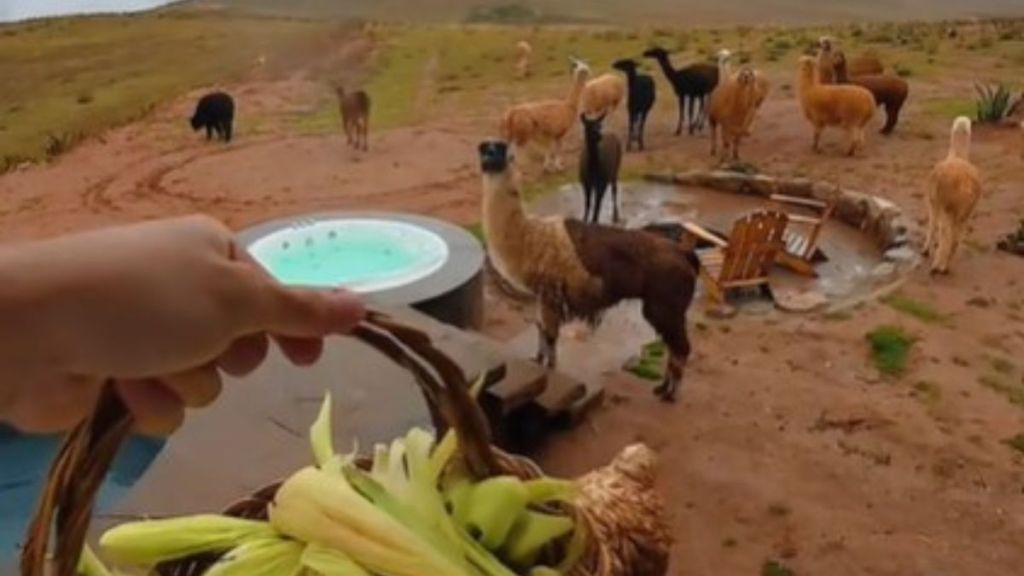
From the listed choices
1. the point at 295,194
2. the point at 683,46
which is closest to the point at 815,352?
the point at 295,194

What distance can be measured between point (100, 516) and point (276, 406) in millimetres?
1005

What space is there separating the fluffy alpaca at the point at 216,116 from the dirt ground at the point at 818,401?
6.78 ft

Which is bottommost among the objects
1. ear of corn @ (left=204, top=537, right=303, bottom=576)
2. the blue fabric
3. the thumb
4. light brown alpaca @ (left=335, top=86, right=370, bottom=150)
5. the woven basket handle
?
light brown alpaca @ (left=335, top=86, right=370, bottom=150)

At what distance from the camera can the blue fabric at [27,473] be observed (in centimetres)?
407

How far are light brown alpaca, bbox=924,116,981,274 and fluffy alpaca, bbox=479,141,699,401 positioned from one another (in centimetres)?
277

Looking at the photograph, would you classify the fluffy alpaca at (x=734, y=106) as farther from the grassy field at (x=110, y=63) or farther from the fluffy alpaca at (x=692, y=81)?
the grassy field at (x=110, y=63)

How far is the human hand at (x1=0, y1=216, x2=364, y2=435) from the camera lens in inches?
32.2

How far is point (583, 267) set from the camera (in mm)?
5594

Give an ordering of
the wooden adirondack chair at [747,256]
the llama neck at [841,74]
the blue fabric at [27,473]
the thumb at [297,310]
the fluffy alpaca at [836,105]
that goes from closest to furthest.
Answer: the thumb at [297,310] → the blue fabric at [27,473] → the wooden adirondack chair at [747,256] → the fluffy alpaca at [836,105] → the llama neck at [841,74]

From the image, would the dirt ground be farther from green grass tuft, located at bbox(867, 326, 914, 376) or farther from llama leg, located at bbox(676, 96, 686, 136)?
llama leg, located at bbox(676, 96, 686, 136)

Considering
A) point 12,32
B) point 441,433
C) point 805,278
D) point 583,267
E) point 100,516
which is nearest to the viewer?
point 441,433

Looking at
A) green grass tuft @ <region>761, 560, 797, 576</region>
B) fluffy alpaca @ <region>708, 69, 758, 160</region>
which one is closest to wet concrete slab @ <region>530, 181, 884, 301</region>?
fluffy alpaca @ <region>708, 69, 758, 160</region>

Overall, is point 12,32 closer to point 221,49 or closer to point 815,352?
point 221,49

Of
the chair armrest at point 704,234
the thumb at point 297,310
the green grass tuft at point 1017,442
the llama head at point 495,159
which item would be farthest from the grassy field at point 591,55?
the thumb at point 297,310
